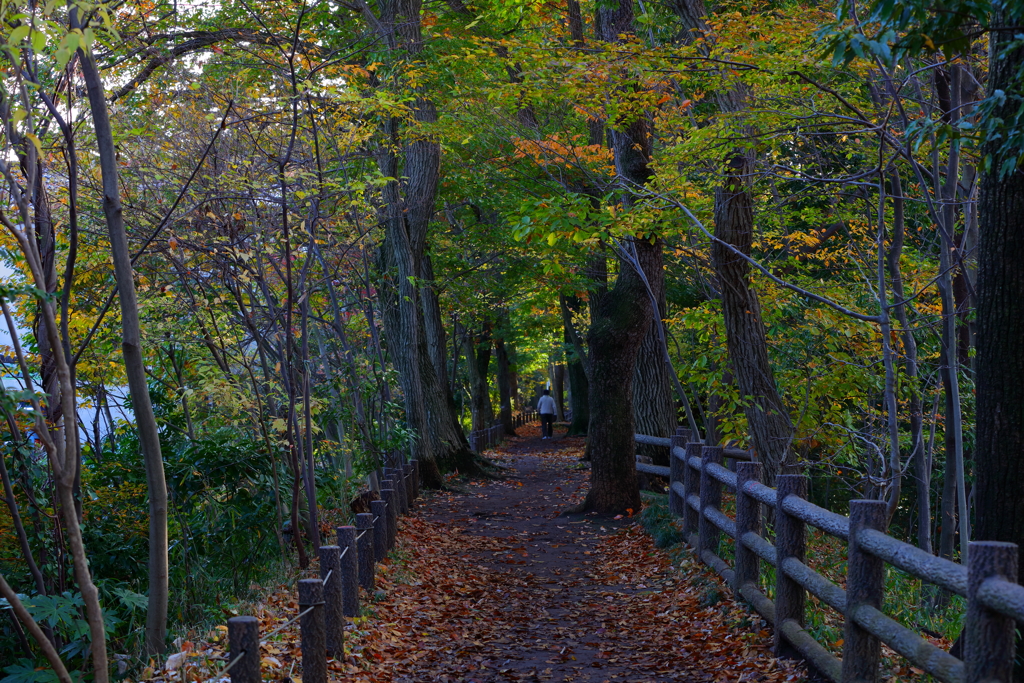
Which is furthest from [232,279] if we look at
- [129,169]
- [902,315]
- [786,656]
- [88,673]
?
[902,315]

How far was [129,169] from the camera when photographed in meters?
8.85

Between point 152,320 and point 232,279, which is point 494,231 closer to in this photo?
point 152,320

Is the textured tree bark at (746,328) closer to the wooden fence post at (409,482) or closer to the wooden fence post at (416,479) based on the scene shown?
the wooden fence post at (409,482)

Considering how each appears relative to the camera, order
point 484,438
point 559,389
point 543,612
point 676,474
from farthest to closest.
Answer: point 559,389 < point 484,438 < point 676,474 < point 543,612

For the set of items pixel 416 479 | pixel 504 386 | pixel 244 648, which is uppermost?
pixel 244 648

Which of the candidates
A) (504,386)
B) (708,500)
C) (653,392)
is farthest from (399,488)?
(504,386)

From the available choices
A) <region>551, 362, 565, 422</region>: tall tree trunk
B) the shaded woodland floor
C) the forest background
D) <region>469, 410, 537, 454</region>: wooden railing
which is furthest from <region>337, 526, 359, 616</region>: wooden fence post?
<region>551, 362, 565, 422</region>: tall tree trunk

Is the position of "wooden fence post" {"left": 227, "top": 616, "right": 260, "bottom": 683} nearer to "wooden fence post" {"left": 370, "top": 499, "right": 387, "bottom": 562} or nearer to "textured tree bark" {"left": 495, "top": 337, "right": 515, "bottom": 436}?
"wooden fence post" {"left": 370, "top": 499, "right": 387, "bottom": 562}

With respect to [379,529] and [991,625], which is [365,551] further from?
[991,625]

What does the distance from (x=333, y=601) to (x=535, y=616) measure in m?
2.80

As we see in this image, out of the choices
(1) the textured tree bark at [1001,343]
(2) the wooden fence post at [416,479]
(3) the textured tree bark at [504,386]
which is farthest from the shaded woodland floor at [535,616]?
(3) the textured tree bark at [504,386]

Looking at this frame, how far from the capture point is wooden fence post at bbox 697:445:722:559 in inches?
370

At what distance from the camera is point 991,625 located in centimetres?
375

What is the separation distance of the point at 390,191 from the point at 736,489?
945 centimetres
